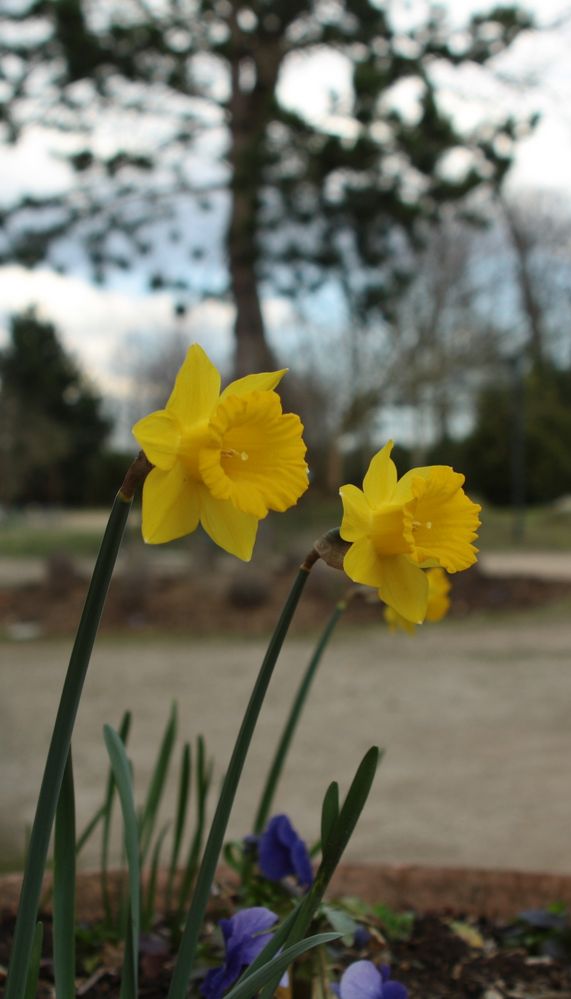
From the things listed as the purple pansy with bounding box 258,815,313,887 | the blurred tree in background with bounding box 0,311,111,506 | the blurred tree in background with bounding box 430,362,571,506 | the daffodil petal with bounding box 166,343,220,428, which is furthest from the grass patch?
the daffodil petal with bounding box 166,343,220,428

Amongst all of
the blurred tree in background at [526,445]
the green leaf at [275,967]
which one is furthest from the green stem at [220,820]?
the blurred tree in background at [526,445]

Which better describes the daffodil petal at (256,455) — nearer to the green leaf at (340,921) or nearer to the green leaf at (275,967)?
the green leaf at (275,967)

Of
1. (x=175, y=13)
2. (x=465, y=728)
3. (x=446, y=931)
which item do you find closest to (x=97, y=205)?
(x=175, y=13)

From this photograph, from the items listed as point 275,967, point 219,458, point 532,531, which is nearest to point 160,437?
point 219,458

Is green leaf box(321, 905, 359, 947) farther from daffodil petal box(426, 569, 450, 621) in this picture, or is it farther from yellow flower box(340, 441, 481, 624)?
yellow flower box(340, 441, 481, 624)

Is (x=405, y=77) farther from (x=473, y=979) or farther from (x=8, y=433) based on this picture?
(x=8, y=433)

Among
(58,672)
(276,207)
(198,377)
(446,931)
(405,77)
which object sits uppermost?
(405,77)
